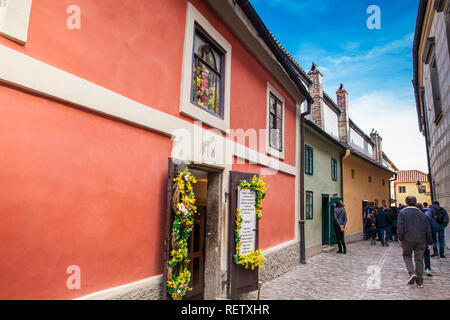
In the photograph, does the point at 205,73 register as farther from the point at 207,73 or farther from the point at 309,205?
the point at 309,205

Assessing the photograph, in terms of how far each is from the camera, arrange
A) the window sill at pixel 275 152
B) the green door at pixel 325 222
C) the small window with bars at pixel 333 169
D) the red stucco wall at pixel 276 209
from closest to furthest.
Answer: the red stucco wall at pixel 276 209 < the window sill at pixel 275 152 < the green door at pixel 325 222 < the small window with bars at pixel 333 169

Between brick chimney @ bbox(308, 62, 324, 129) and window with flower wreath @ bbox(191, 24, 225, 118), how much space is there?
9613 millimetres

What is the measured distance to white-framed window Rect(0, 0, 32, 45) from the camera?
2.70 metres

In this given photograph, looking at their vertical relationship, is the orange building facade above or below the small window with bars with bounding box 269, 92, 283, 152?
below

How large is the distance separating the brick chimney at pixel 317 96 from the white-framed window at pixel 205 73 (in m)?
9.41

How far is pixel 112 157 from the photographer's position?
3.62m

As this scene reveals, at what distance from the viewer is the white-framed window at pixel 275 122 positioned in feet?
26.6

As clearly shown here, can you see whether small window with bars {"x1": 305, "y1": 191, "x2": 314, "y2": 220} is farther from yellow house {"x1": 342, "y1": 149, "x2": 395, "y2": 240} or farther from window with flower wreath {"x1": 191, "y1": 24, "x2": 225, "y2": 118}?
window with flower wreath {"x1": 191, "y1": 24, "x2": 225, "y2": 118}

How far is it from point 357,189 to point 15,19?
18152 mm

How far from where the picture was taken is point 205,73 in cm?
566

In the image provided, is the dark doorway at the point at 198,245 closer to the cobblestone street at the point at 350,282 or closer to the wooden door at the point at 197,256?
the wooden door at the point at 197,256

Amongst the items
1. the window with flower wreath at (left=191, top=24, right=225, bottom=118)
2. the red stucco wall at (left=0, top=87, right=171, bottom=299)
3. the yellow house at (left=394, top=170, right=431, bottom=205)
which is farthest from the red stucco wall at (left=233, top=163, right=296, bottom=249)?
the yellow house at (left=394, top=170, right=431, bottom=205)

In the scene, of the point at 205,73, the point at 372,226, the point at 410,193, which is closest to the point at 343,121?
the point at 372,226

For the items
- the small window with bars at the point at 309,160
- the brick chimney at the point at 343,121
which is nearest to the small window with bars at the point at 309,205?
the small window with bars at the point at 309,160
